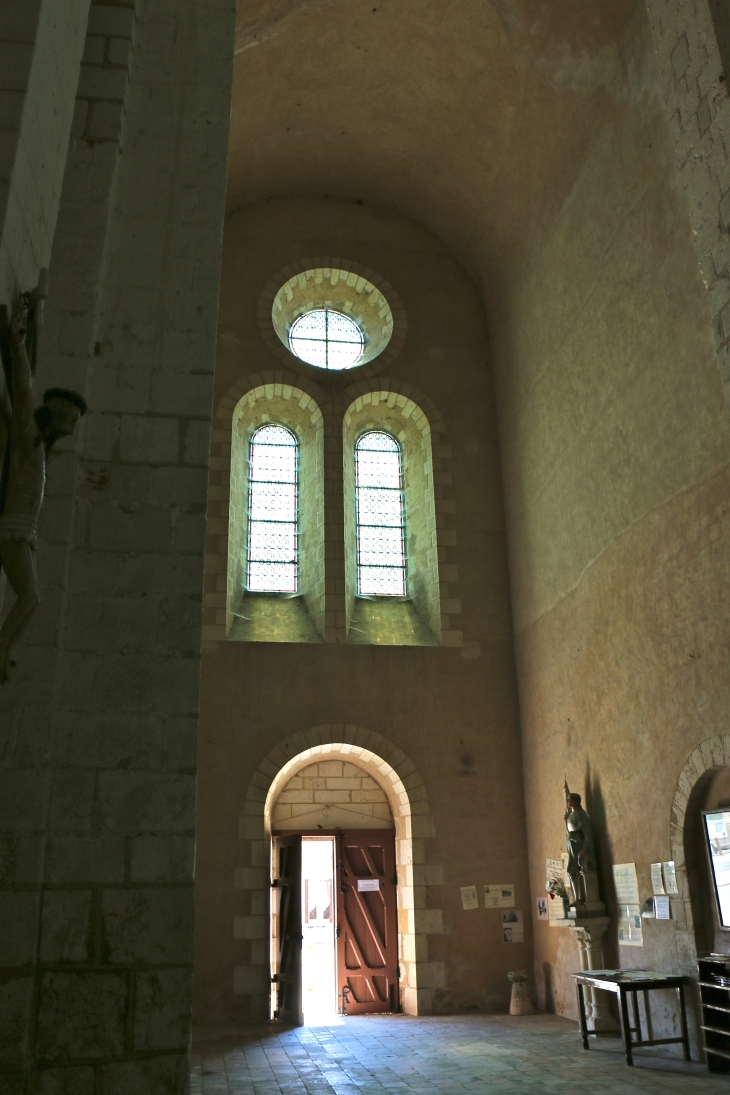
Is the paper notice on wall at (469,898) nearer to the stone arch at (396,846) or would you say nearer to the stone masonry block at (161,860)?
the stone arch at (396,846)

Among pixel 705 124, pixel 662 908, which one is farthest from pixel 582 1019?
pixel 705 124

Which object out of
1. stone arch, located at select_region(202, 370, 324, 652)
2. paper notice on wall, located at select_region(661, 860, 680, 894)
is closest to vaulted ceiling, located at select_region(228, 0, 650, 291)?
stone arch, located at select_region(202, 370, 324, 652)

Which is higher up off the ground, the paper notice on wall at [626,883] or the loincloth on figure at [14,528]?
the loincloth on figure at [14,528]

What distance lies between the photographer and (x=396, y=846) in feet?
32.2

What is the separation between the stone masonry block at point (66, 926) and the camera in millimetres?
3459

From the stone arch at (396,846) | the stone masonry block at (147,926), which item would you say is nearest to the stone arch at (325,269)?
the stone arch at (396,846)

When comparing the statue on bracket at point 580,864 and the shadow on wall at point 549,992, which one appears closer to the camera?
the statue on bracket at point 580,864

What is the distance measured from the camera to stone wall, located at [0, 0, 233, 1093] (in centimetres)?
344

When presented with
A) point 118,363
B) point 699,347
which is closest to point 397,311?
point 699,347

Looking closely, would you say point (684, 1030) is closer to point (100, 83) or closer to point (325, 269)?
point (100, 83)

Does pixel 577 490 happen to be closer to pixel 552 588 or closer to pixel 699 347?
pixel 552 588

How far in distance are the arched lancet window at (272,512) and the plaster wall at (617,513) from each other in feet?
8.51

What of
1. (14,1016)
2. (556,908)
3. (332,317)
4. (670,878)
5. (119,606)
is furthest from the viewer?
(332,317)

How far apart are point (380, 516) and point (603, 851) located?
470cm
